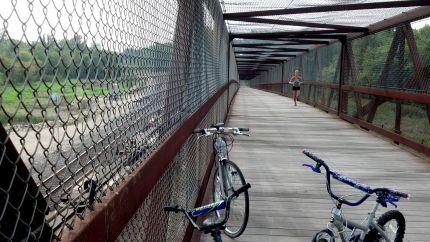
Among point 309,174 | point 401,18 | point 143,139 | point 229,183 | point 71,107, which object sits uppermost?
point 401,18

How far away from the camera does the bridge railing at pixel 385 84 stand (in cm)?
791

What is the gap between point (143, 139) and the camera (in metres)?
2.18

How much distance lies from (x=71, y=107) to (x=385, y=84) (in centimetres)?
910

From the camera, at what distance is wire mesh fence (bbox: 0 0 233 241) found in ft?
3.08

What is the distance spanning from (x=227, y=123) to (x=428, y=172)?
225 inches

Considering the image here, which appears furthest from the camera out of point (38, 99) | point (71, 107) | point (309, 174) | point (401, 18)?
point (401, 18)

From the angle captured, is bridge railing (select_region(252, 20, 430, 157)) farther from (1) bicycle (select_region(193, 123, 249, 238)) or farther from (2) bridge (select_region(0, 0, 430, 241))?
(1) bicycle (select_region(193, 123, 249, 238))

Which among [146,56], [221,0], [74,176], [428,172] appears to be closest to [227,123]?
[221,0]

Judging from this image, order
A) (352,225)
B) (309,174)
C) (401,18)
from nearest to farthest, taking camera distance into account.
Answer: (352,225) < (309,174) < (401,18)

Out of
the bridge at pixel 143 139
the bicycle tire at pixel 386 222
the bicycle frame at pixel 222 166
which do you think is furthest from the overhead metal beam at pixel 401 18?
the bicycle tire at pixel 386 222

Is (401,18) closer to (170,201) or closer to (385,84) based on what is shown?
(385,84)

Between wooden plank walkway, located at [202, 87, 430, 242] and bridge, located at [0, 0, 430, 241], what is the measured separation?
0.03m

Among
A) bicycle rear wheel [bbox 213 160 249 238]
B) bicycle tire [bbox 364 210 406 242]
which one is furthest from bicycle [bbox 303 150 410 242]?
bicycle rear wheel [bbox 213 160 249 238]

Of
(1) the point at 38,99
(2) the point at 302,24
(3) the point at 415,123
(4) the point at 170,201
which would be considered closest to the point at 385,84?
(3) the point at 415,123
